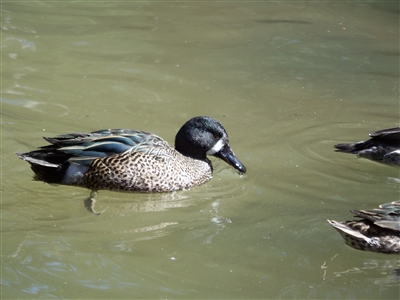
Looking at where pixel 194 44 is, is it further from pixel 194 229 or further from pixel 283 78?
pixel 194 229

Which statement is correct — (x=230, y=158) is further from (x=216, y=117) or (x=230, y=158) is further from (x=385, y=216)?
(x=385, y=216)

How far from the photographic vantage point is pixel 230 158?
7.85 metres

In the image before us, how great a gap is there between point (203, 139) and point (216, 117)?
1.14 metres

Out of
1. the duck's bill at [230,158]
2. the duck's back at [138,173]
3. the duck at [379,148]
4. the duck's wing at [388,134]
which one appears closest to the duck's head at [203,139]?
the duck's bill at [230,158]

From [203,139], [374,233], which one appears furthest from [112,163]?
[374,233]

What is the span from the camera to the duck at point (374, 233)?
236 inches

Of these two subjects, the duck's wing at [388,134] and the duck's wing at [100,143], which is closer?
the duck's wing at [100,143]

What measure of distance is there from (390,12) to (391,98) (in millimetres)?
3977

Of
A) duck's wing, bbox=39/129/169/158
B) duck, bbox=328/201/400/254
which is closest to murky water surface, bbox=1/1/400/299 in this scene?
duck, bbox=328/201/400/254

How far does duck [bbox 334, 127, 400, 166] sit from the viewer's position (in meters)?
8.13

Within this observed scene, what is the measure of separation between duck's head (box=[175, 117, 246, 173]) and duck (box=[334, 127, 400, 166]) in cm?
134

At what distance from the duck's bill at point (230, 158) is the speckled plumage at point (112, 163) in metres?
0.06

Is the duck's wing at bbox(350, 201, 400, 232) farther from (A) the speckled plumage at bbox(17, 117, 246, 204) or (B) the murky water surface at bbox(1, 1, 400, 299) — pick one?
(A) the speckled plumage at bbox(17, 117, 246, 204)

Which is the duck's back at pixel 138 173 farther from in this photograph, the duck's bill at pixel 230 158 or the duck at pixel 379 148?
the duck at pixel 379 148
